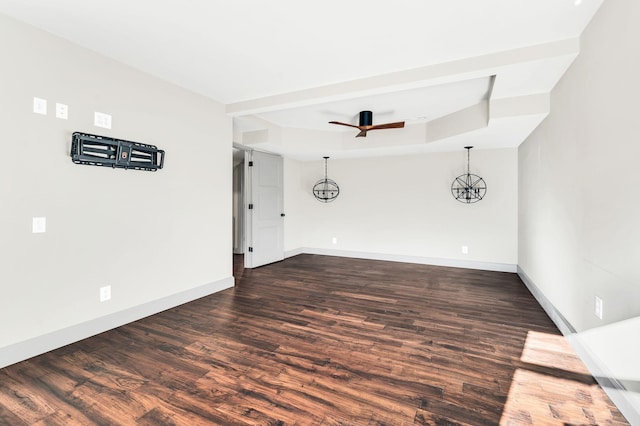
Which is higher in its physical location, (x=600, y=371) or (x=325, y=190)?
(x=325, y=190)

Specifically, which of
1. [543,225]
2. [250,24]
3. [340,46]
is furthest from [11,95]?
[543,225]

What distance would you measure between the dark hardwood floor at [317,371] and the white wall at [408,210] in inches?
A: 79.7

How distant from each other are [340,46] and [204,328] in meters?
2.89

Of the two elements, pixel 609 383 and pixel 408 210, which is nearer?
pixel 609 383

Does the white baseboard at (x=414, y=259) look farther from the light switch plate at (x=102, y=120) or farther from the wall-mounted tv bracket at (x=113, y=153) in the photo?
the light switch plate at (x=102, y=120)

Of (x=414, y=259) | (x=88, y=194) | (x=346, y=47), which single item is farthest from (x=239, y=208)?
(x=346, y=47)

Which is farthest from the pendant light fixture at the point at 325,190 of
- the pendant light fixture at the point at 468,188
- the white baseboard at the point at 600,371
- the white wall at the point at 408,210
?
the white baseboard at the point at 600,371

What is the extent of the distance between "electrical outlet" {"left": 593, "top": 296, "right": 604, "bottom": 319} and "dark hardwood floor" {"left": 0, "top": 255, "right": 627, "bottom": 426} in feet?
1.44

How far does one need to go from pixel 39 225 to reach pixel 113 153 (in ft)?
2.76

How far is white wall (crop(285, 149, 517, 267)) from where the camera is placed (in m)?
5.27

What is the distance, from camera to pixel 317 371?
210 centimetres

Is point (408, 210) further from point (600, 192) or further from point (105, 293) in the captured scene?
point (105, 293)

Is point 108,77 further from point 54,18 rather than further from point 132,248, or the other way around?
point 132,248

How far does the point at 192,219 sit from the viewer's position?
143 inches
